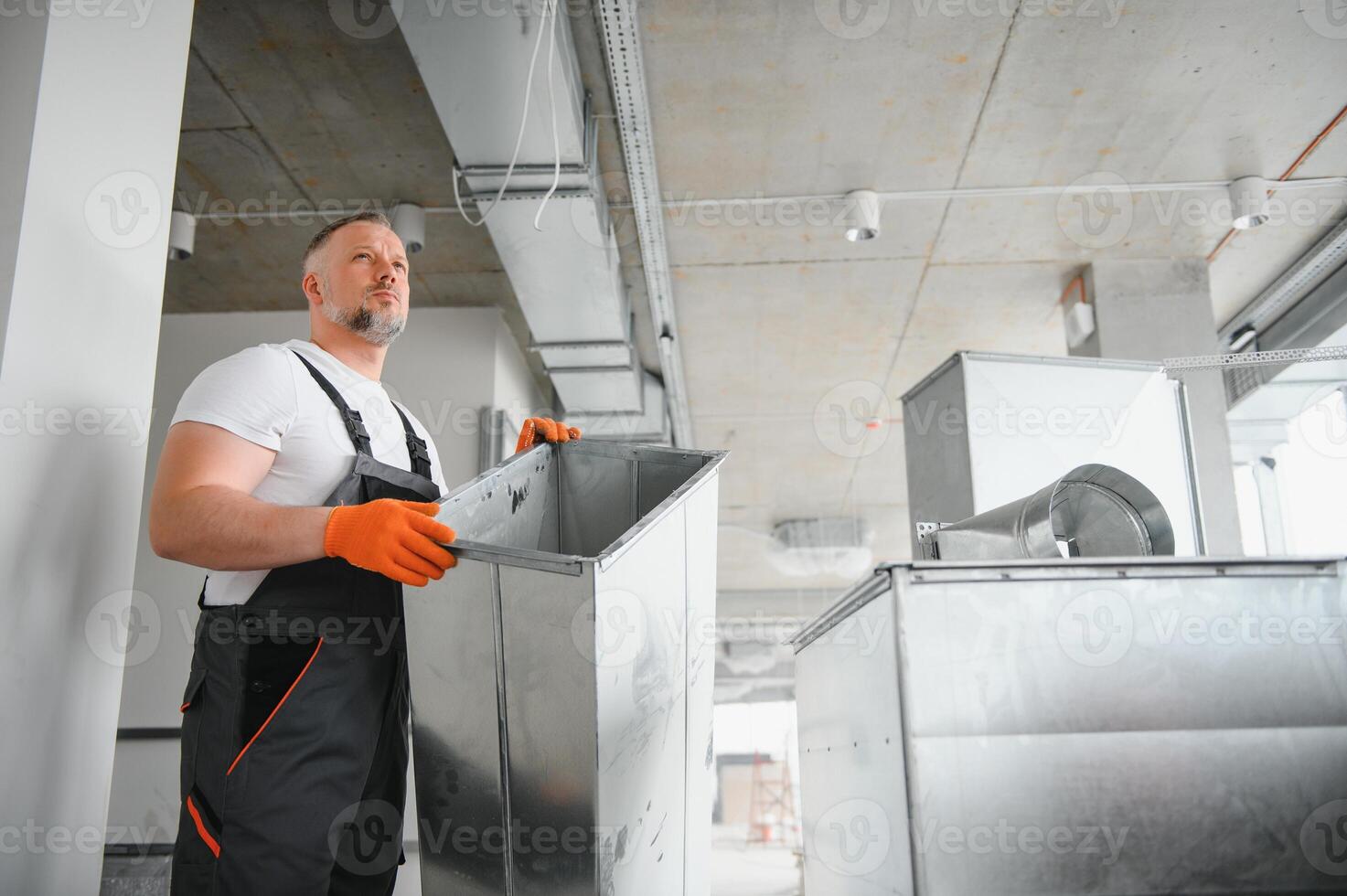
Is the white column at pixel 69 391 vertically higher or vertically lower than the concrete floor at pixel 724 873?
higher

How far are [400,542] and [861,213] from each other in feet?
9.10

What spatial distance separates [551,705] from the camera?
1219 mm

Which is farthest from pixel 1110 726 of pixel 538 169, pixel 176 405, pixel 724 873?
pixel 724 873

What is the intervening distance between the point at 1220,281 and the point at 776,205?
2146mm

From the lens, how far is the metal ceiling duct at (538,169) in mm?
2395

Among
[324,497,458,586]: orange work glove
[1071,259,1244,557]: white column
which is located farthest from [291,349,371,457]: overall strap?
[1071,259,1244,557]: white column

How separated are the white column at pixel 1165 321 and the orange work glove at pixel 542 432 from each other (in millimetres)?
3007

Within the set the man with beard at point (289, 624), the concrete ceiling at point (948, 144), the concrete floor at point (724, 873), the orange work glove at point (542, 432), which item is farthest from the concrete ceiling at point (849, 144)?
the concrete floor at point (724, 873)

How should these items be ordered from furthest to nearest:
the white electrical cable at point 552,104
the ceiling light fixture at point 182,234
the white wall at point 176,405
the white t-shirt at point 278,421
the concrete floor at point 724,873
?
the white wall at point 176,405
the ceiling light fixture at point 182,234
the concrete floor at point 724,873
the white electrical cable at point 552,104
the white t-shirt at point 278,421

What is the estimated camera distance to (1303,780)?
4.32ft

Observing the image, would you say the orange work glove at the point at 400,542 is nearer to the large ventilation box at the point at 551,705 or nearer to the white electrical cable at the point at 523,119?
the large ventilation box at the point at 551,705

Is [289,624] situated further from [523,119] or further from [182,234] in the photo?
[182,234]

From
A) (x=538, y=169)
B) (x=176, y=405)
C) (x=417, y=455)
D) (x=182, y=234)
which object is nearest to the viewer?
(x=417, y=455)

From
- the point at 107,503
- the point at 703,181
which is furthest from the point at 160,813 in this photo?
the point at 703,181
